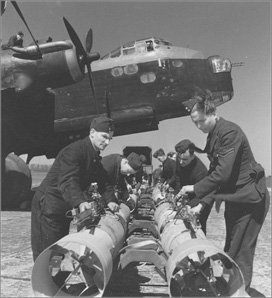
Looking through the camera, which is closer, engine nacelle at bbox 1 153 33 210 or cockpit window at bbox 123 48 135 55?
engine nacelle at bbox 1 153 33 210

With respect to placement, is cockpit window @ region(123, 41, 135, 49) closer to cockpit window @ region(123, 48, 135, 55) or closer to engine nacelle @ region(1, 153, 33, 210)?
cockpit window @ region(123, 48, 135, 55)

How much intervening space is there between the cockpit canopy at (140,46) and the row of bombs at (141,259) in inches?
389

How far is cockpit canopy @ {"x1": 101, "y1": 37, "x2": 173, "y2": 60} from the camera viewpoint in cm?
1316

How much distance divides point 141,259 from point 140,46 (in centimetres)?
1053

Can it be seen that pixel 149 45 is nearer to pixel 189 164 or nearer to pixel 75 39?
pixel 75 39

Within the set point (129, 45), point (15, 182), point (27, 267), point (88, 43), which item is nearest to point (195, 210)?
point (27, 267)

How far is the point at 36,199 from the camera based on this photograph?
437cm

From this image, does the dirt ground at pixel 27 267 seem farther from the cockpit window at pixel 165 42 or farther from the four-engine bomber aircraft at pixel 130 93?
the cockpit window at pixel 165 42

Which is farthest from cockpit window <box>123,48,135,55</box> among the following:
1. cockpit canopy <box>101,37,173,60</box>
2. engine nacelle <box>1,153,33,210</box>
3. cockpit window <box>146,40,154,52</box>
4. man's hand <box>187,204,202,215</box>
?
man's hand <box>187,204,202,215</box>

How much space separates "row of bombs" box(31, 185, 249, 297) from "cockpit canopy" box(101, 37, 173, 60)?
32.4ft

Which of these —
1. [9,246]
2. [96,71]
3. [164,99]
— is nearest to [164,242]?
[9,246]

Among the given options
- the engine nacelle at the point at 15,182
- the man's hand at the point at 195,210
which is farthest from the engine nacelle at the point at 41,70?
the man's hand at the point at 195,210

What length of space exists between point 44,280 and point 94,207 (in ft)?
2.91

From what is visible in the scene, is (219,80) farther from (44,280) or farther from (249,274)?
(44,280)
